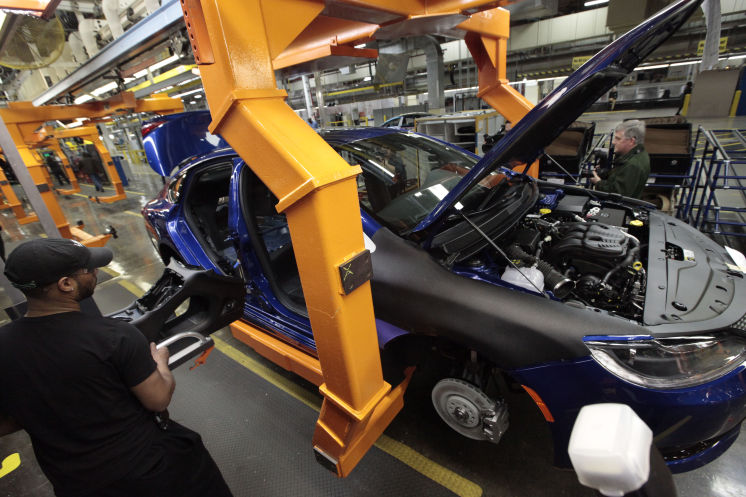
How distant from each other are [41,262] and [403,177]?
178 cm

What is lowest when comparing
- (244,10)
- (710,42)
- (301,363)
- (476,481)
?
(476,481)

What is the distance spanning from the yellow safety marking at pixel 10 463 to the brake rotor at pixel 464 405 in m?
2.73

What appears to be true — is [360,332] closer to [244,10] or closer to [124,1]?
[244,10]

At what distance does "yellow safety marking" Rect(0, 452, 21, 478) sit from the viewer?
2.12m

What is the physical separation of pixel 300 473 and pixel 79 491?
1.08 metres

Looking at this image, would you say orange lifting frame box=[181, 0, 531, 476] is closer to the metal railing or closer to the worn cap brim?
the worn cap brim

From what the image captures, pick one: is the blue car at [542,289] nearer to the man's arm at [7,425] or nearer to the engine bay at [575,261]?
the engine bay at [575,261]

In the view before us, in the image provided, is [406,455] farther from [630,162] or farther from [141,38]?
[630,162]

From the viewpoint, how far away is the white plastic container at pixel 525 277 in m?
1.57

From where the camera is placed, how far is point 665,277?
1546 mm

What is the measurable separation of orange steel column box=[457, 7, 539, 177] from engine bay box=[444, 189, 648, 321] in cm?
141

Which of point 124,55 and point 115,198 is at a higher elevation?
point 124,55

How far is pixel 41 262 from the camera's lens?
99 centimetres

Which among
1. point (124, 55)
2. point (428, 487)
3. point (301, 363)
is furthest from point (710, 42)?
point (124, 55)
